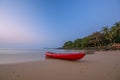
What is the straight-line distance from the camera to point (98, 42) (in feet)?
177

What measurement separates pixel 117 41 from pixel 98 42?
8558mm

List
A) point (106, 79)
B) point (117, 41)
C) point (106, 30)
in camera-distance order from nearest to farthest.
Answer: point (106, 79) < point (106, 30) < point (117, 41)

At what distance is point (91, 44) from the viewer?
2324 inches

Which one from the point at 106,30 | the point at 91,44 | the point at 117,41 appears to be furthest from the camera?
the point at 91,44

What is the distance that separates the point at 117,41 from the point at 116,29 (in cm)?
797

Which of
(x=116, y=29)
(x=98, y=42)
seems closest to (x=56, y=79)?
(x=116, y=29)

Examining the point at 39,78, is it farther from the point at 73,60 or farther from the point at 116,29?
the point at 116,29

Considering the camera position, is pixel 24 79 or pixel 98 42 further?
pixel 98 42

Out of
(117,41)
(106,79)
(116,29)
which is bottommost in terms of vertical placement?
(106,79)

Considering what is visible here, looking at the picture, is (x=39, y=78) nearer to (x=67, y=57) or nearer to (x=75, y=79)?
(x=75, y=79)

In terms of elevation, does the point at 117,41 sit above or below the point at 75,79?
above

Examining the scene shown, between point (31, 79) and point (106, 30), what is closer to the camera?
point (31, 79)

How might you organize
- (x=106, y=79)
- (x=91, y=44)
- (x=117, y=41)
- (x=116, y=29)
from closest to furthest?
1. (x=106, y=79)
2. (x=116, y=29)
3. (x=117, y=41)
4. (x=91, y=44)

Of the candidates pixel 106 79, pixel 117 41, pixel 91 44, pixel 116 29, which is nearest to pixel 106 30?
pixel 116 29
